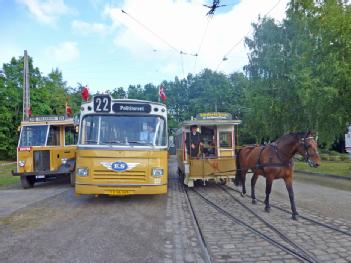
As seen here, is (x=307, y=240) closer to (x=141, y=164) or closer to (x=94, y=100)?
(x=141, y=164)

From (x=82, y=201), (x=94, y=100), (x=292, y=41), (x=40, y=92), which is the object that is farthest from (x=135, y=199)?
(x=40, y=92)

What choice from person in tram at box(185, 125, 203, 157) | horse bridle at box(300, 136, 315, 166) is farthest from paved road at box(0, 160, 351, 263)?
person in tram at box(185, 125, 203, 157)

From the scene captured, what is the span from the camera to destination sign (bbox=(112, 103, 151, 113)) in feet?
30.6

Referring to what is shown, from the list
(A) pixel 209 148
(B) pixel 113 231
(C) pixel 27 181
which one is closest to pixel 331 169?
(A) pixel 209 148

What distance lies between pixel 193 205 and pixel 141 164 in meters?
1.91

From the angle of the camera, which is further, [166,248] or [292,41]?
[292,41]

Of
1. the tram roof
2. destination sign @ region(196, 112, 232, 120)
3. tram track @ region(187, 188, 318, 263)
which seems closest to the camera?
tram track @ region(187, 188, 318, 263)

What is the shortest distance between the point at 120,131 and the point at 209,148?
542cm

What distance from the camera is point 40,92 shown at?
38.5 metres

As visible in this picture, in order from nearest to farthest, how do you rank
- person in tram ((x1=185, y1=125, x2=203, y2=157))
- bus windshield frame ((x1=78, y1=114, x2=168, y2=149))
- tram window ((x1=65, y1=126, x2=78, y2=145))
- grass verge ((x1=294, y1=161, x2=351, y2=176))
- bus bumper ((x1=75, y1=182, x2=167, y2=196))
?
bus bumper ((x1=75, y1=182, x2=167, y2=196))
bus windshield frame ((x1=78, y1=114, x2=168, y2=149))
person in tram ((x1=185, y1=125, x2=203, y2=157))
tram window ((x1=65, y1=126, x2=78, y2=145))
grass verge ((x1=294, y1=161, x2=351, y2=176))

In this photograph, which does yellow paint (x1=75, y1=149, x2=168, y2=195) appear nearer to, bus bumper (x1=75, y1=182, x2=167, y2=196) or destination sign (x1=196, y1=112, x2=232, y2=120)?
bus bumper (x1=75, y1=182, x2=167, y2=196)

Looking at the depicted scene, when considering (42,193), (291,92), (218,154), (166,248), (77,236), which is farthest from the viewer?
(291,92)

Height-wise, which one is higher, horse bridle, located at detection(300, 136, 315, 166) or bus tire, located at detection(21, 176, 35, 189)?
horse bridle, located at detection(300, 136, 315, 166)

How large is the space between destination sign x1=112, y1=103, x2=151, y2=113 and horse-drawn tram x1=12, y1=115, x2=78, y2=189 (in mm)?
5039
